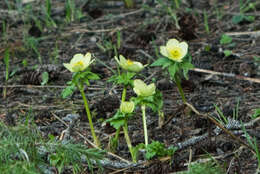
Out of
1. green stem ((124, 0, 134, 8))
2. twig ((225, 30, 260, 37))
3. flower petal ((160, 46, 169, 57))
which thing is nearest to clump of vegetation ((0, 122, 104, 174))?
flower petal ((160, 46, 169, 57))

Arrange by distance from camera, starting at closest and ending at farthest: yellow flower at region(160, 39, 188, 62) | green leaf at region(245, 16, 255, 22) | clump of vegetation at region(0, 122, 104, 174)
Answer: clump of vegetation at region(0, 122, 104, 174) → yellow flower at region(160, 39, 188, 62) → green leaf at region(245, 16, 255, 22)

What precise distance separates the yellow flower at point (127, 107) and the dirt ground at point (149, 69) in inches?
8.2

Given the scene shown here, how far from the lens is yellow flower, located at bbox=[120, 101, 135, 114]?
192 cm

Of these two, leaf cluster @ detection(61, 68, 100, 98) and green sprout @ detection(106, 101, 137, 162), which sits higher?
leaf cluster @ detection(61, 68, 100, 98)

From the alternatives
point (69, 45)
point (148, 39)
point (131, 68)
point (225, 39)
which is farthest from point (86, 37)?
point (131, 68)

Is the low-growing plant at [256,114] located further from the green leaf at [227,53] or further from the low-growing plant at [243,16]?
the low-growing plant at [243,16]

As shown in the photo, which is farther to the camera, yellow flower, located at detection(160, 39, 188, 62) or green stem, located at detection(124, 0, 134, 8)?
green stem, located at detection(124, 0, 134, 8)

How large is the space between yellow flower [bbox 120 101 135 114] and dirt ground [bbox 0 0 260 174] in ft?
0.69

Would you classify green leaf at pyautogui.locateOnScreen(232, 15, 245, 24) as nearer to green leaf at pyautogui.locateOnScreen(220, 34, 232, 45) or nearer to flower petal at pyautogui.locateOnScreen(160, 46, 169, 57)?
green leaf at pyautogui.locateOnScreen(220, 34, 232, 45)

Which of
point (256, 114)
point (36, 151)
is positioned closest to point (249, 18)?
point (256, 114)

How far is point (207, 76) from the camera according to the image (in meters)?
2.95

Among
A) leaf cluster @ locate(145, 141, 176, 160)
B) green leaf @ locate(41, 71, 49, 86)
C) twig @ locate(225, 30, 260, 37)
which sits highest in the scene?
twig @ locate(225, 30, 260, 37)

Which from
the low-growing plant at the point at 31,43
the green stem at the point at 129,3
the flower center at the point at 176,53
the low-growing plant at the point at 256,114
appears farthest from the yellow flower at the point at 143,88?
the green stem at the point at 129,3

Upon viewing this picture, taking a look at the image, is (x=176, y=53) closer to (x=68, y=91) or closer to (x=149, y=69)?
(x=68, y=91)
